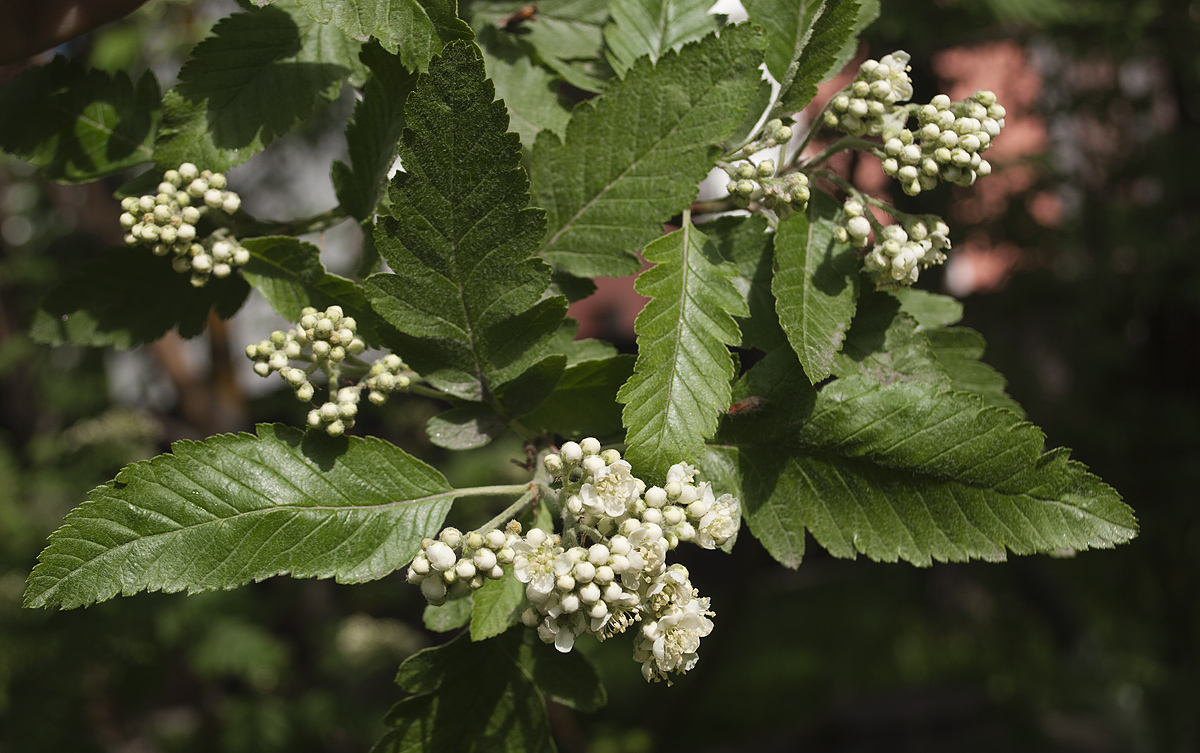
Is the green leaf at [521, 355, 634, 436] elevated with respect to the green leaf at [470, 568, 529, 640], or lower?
elevated

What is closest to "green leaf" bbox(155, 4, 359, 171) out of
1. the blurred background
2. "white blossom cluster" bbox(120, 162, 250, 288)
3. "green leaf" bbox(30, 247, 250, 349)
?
"white blossom cluster" bbox(120, 162, 250, 288)

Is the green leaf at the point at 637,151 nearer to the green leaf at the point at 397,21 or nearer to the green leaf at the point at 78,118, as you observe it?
the green leaf at the point at 397,21

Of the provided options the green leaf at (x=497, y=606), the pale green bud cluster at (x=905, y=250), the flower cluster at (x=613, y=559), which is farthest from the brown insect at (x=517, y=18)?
the green leaf at (x=497, y=606)

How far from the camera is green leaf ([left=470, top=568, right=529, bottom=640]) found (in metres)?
1.18

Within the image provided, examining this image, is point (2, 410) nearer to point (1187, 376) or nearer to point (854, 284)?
point (854, 284)

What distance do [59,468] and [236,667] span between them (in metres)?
1.72

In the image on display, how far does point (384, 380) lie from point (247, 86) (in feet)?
2.06

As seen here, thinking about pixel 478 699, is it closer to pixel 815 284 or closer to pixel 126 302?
pixel 815 284

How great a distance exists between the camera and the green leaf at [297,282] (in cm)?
133

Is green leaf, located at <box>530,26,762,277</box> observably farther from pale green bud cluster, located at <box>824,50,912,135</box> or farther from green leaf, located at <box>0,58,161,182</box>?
green leaf, located at <box>0,58,161,182</box>

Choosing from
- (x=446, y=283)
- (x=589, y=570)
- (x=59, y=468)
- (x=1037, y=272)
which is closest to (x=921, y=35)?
(x=1037, y=272)

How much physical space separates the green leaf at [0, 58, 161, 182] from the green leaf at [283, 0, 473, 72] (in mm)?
663

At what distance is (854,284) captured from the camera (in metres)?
1.24

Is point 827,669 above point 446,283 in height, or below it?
below
